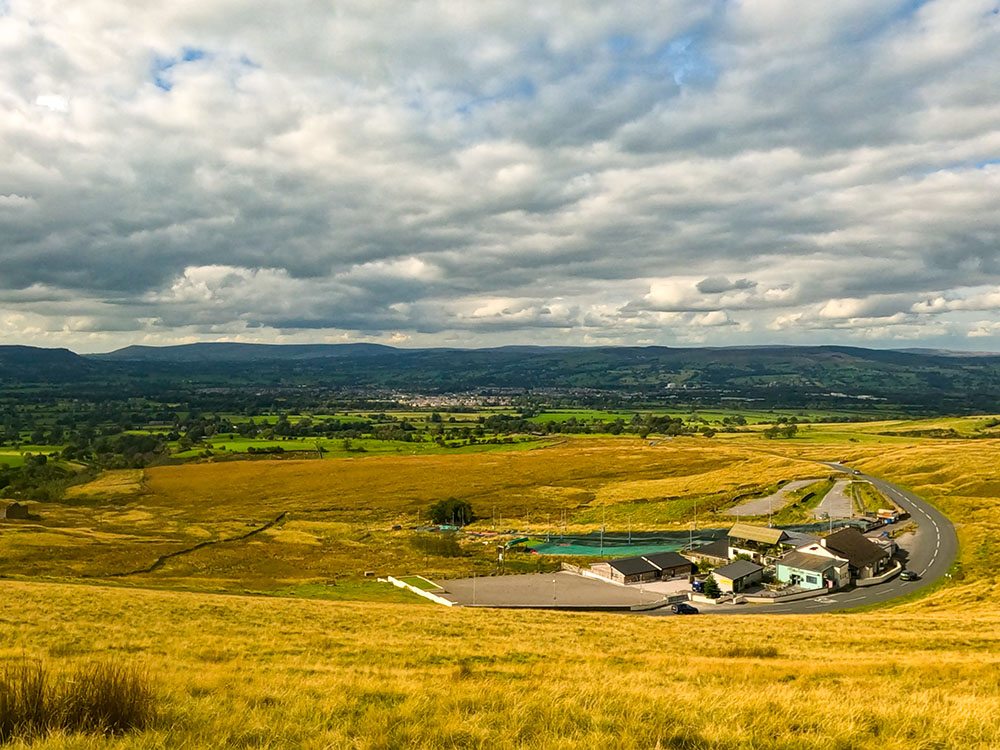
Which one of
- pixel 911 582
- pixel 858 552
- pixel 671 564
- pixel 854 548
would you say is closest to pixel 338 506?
pixel 671 564

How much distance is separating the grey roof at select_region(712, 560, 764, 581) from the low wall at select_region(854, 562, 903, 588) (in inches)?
360

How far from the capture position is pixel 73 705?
7387mm

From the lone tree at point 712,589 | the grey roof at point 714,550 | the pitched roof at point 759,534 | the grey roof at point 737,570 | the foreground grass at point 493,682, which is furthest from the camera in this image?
the pitched roof at point 759,534

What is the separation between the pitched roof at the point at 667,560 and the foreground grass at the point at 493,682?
37.8m

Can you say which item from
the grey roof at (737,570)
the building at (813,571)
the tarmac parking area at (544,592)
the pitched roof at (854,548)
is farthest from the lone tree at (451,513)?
the pitched roof at (854,548)

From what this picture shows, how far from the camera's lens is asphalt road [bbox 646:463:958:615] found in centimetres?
5400

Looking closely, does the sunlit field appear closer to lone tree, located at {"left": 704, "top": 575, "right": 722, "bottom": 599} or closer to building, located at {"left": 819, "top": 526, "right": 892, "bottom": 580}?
building, located at {"left": 819, "top": 526, "right": 892, "bottom": 580}

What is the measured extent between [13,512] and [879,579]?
376 feet

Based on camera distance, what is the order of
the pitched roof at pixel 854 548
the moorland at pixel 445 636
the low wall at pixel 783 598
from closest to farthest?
the moorland at pixel 445 636
the low wall at pixel 783 598
the pitched roof at pixel 854 548

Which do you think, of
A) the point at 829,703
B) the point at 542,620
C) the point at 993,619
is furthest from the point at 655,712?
the point at 993,619

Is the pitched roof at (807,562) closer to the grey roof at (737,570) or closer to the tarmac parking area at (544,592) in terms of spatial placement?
the grey roof at (737,570)

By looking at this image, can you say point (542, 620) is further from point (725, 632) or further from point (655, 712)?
point (655, 712)

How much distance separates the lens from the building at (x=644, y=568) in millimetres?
66156

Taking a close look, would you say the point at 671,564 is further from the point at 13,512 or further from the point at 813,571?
the point at 13,512
